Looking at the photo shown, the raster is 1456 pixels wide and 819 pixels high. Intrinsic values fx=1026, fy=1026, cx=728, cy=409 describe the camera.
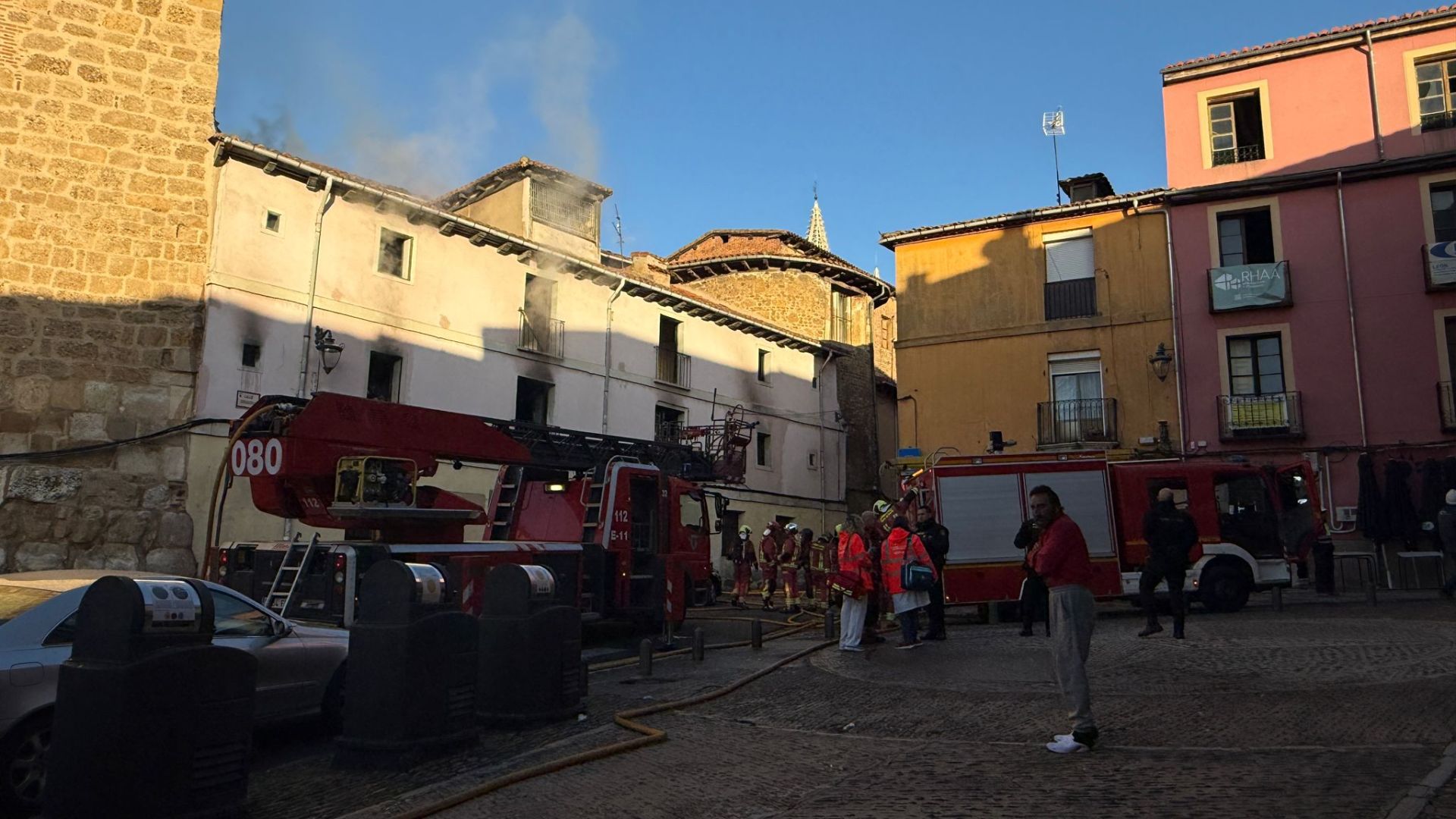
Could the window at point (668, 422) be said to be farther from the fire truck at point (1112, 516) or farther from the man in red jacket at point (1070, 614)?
the man in red jacket at point (1070, 614)

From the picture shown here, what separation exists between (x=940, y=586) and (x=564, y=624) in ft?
20.9

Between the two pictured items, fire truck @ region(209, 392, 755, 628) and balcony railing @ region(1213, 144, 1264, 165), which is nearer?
fire truck @ region(209, 392, 755, 628)

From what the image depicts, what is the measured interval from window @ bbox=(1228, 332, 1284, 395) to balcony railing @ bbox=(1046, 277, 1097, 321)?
3317 mm

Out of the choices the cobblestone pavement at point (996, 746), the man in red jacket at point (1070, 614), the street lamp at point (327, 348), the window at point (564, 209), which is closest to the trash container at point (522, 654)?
the cobblestone pavement at point (996, 746)

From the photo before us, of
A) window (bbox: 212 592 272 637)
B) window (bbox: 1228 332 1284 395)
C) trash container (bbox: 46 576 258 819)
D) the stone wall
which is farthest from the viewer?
the stone wall

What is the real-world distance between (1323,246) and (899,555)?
16664 mm

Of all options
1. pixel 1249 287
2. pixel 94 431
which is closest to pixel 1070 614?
pixel 94 431

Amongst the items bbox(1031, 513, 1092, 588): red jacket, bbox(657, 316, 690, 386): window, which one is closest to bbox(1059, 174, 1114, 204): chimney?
bbox(657, 316, 690, 386): window

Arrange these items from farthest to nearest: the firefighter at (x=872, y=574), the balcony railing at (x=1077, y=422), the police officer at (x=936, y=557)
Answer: the balcony railing at (x=1077, y=422) → the police officer at (x=936, y=557) → the firefighter at (x=872, y=574)

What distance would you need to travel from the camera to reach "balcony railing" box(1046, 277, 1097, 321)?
25375mm

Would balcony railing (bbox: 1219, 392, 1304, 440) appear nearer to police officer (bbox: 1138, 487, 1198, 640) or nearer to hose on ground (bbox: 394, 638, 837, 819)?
police officer (bbox: 1138, 487, 1198, 640)

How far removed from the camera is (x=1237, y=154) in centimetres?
2434

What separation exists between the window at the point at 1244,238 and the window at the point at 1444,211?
316 centimetres

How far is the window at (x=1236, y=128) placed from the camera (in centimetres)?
2434
